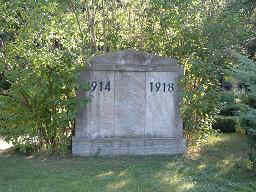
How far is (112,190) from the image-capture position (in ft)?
20.1

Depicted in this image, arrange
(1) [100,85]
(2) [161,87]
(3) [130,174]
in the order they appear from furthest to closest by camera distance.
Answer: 1. (2) [161,87]
2. (1) [100,85]
3. (3) [130,174]

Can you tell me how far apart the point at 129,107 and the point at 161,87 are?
848mm

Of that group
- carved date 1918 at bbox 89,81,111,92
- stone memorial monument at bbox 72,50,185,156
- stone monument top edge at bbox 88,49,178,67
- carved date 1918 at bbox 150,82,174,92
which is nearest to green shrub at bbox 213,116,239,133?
stone memorial monument at bbox 72,50,185,156

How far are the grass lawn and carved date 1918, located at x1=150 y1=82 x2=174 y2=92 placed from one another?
4.88 ft

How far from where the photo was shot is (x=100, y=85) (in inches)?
342

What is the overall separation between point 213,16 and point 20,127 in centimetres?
502

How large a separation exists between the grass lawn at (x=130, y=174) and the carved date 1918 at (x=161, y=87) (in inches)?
58.5

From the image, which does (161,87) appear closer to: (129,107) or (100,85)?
(129,107)

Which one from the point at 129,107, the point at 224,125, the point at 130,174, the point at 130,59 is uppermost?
the point at 130,59

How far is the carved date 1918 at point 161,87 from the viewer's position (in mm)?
8875

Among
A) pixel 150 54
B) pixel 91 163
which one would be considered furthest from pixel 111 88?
pixel 91 163

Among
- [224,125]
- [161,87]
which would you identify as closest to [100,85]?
[161,87]

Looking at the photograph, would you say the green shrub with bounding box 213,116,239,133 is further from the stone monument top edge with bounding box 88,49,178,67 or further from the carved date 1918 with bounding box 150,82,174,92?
the stone monument top edge with bounding box 88,49,178,67

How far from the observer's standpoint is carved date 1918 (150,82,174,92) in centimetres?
888
